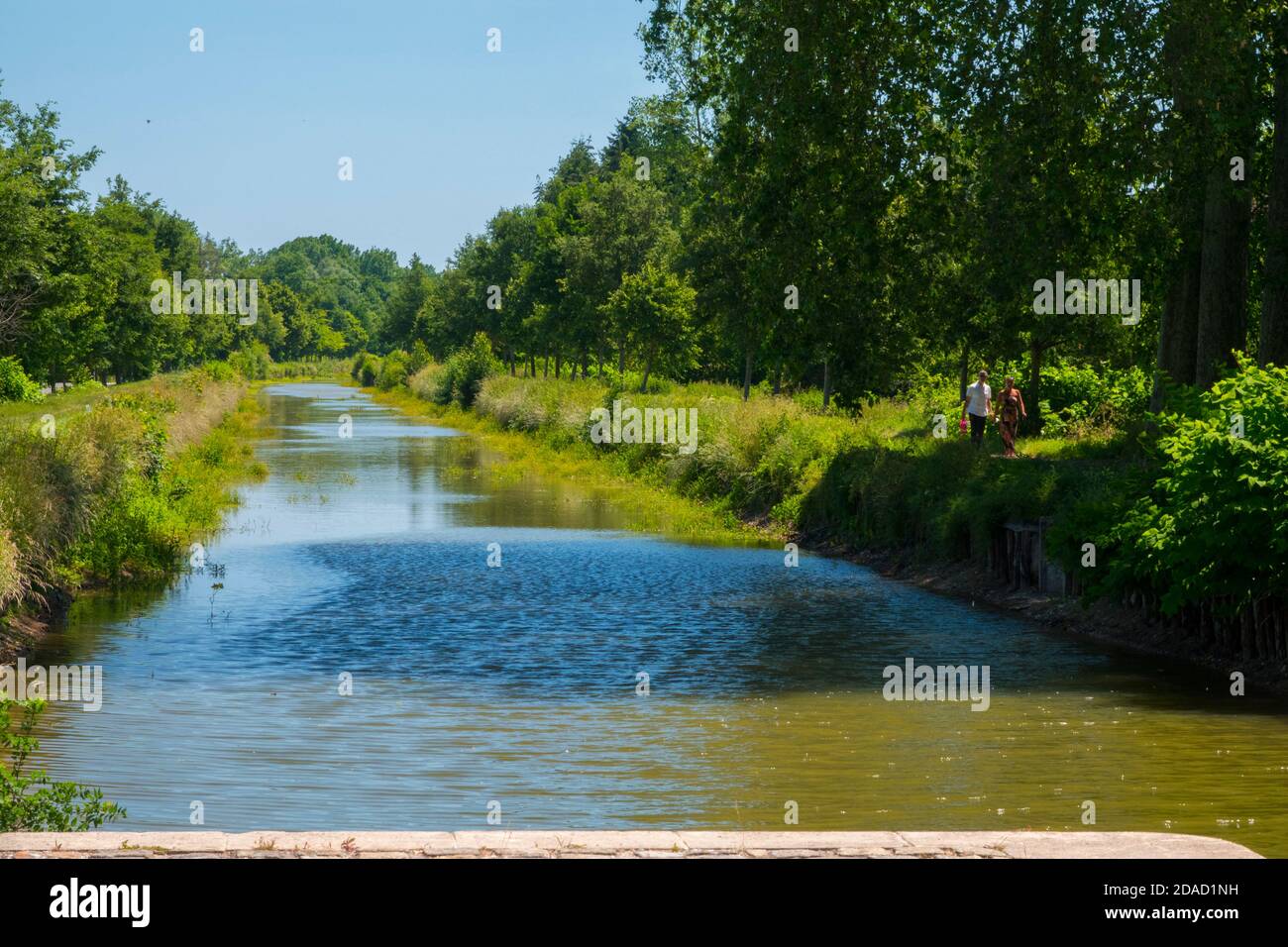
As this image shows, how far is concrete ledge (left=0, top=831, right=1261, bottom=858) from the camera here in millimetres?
5879

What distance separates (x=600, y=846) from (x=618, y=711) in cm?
738

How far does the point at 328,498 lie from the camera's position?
116 feet

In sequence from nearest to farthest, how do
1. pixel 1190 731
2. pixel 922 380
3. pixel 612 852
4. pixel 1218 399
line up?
pixel 612 852 → pixel 1190 731 → pixel 1218 399 → pixel 922 380

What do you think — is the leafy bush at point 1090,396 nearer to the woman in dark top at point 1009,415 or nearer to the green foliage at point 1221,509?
the woman in dark top at point 1009,415

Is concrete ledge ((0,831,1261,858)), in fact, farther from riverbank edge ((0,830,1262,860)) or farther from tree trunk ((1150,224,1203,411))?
tree trunk ((1150,224,1203,411))

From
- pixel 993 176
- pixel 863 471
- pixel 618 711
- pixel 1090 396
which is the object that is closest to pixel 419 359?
pixel 1090 396

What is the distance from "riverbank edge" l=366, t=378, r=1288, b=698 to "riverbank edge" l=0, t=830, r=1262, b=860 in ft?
29.4

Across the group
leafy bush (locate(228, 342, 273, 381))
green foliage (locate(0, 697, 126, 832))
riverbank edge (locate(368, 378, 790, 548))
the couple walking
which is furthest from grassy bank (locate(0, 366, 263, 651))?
leafy bush (locate(228, 342, 273, 381))

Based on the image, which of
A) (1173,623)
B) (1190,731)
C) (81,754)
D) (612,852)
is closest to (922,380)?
(1173,623)

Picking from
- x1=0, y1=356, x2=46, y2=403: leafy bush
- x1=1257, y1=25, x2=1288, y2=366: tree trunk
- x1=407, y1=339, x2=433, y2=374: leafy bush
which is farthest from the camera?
x1=407, y1=339, x2=433, y2=374: leafy bush

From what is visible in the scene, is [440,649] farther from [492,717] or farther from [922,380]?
[922,380]

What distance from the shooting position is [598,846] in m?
6.09

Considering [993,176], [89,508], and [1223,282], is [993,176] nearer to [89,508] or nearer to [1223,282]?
[1223,282]
